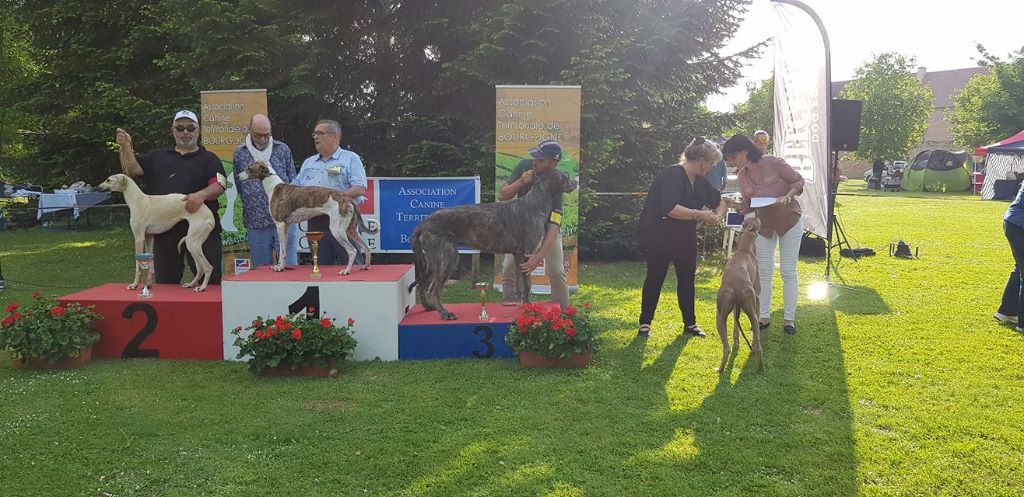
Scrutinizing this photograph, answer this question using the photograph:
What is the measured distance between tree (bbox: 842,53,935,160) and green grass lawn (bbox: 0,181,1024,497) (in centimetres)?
4229

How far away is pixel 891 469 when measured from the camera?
338 centimetres

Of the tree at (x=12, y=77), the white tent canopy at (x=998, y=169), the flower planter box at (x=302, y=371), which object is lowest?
the flower planter box at (x=302, y=371)

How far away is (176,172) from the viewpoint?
549 cm

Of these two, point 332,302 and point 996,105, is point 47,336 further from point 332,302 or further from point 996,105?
point 996,105

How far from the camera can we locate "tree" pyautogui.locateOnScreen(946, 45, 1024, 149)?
100 feet

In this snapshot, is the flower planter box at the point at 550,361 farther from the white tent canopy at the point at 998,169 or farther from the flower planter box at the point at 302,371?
the white tent canopy at the point at 998,169

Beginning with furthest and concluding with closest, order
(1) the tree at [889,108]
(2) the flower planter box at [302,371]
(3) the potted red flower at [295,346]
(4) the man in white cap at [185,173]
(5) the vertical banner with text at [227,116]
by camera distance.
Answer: (1) the tree at [889,108], (5) the vertical banner with text at [227,116], (4) the man in white cap at [185,173], (2) the flower planter box at [302,371], (3) the potted red flower at [295,346]

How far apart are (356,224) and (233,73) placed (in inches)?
207

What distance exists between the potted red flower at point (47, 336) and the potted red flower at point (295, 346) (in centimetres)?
116

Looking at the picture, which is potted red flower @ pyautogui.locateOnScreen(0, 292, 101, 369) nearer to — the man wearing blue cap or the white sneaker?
the man wearing blue cap

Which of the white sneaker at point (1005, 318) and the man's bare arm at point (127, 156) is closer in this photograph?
the man's bare arm at point (127, 156)

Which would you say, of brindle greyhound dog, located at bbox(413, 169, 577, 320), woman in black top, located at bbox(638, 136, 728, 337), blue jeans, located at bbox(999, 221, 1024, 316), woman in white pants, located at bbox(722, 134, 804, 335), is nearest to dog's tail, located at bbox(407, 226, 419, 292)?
brindle greyhound dog, located at bbox(413, 169, 577, 320)

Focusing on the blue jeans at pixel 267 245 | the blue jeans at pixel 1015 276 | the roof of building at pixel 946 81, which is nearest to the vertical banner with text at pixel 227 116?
the blue jeans at pixel 267 245

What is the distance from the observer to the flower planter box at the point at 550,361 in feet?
16.3
